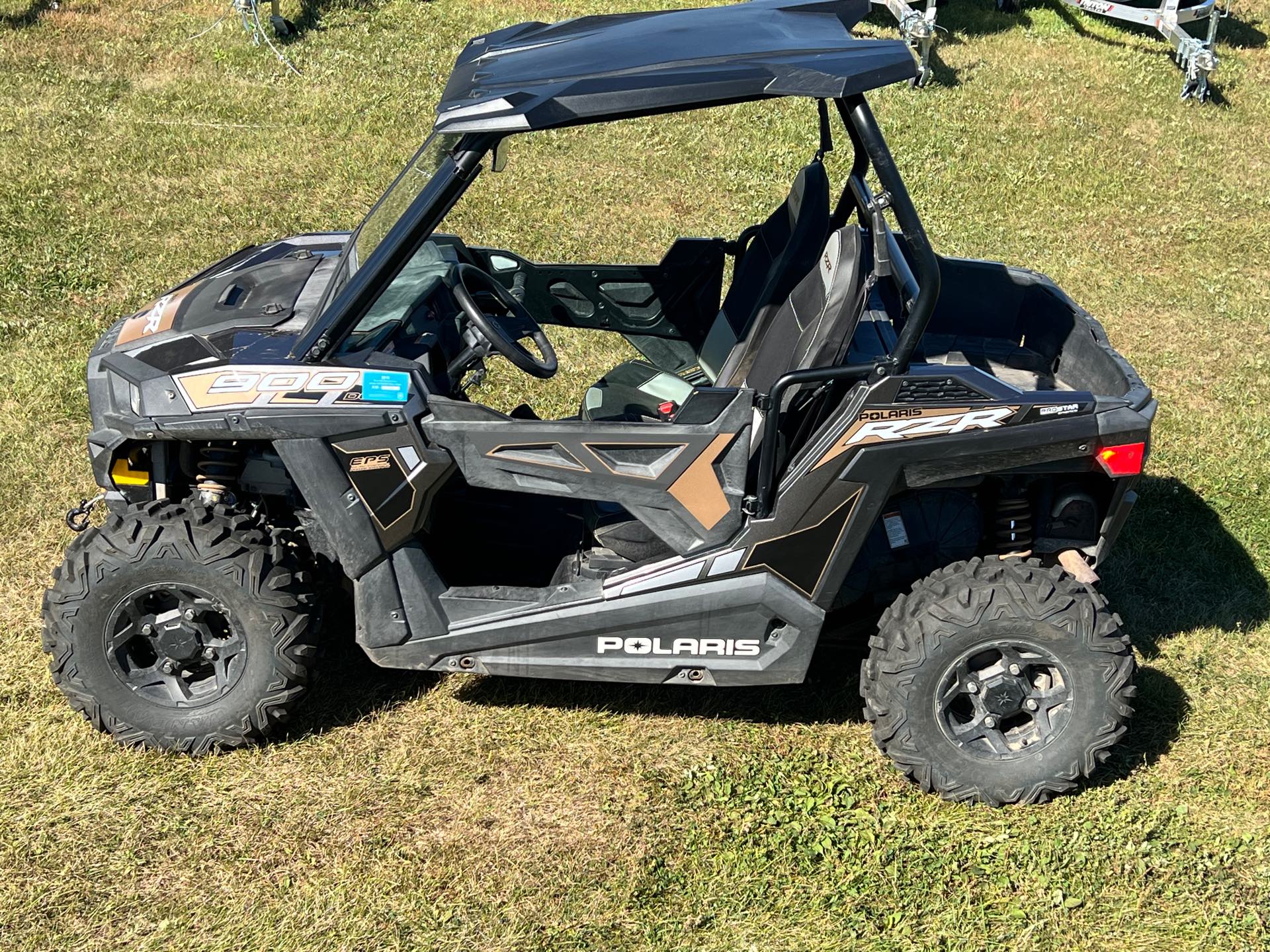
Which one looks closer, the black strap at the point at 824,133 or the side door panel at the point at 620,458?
the side door panel at the point at 620,458

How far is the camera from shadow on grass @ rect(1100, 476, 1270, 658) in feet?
17.2

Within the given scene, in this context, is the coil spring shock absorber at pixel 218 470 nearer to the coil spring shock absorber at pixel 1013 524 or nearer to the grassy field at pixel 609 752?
the grassy field at pixel 609 752

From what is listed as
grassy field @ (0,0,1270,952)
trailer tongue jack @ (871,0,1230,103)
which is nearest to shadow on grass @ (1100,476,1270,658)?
grassy field @ (0,0,1270,952)

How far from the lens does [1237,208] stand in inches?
376

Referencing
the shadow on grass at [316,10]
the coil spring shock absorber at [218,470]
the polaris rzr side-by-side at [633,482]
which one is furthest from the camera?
the shadow on grass at [316,10]

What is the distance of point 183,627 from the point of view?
4.16 metres

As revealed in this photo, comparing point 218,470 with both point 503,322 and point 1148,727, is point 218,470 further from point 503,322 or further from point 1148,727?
point 1148,727

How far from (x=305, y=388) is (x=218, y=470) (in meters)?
0.59

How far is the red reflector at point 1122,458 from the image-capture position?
4.00 metres

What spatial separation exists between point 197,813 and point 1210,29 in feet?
36.7

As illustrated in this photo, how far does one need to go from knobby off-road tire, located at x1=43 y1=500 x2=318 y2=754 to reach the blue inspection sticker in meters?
0.66

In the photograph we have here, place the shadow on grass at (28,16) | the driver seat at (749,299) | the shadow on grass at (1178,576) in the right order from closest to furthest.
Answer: the driver seat at (749,299)
the shadow on grass at (1178,576)
the shadow on grass at (28,16)

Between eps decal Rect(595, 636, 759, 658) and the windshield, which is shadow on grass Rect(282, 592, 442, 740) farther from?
the windshield

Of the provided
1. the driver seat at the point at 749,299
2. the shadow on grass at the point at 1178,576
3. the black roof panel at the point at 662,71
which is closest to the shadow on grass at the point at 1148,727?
the shadow on grass at the point at 1178,576
